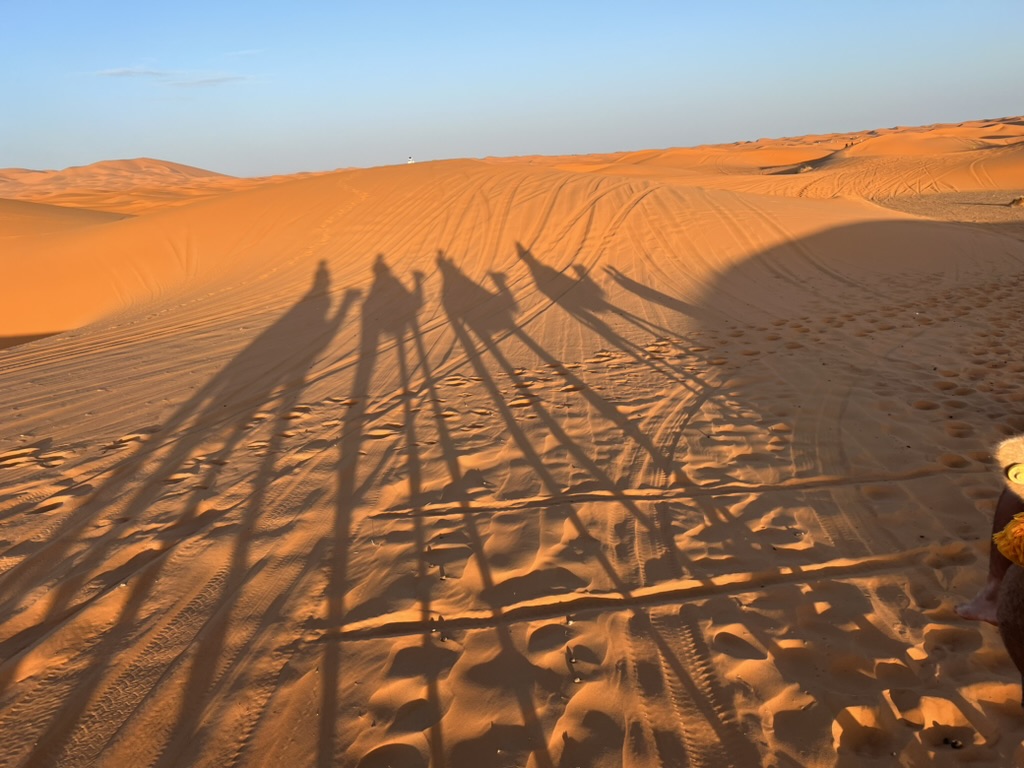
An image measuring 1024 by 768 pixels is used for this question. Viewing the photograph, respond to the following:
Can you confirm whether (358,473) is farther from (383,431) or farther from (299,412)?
(299,412)

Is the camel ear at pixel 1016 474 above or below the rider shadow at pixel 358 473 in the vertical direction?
above

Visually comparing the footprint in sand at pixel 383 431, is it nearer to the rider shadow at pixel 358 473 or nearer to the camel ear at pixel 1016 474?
the rider shadow at pixel 358 473

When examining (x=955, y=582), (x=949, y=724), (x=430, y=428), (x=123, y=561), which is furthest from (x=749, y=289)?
(x=123, y=561)

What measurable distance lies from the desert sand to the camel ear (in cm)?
104

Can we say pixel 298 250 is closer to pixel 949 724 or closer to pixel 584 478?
pixel 584 478

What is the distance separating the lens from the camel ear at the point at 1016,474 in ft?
5.38

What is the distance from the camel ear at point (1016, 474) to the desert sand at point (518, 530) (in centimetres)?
104

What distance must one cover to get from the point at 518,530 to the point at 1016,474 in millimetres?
2250

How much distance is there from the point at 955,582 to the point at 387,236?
10.9 m

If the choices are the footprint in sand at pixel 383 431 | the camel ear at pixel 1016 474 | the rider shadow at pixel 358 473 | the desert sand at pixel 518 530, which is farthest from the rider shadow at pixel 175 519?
the camel ear at pixel 1016 474

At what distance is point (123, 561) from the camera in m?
3.27

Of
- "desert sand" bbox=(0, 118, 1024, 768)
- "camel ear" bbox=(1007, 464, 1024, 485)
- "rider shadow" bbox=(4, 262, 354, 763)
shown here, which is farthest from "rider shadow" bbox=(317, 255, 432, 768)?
"camel ear" bbox=(1007, 464, 1024, 485)

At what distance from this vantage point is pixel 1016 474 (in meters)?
1.64

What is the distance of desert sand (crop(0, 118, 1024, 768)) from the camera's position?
7.54 feet
